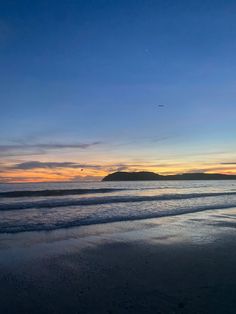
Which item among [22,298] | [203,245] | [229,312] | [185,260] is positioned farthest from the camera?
[203,245]

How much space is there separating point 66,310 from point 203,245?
628 centimetres

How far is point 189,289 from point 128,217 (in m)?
11.7

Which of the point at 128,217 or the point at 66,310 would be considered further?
the point at 128,217

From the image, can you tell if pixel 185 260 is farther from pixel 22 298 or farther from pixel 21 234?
→ pixel 21 234

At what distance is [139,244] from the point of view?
10.5m

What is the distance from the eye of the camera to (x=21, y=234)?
12.4 meters

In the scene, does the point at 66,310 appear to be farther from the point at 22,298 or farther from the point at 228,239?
the point at 228,239

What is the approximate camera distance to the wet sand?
5.43m

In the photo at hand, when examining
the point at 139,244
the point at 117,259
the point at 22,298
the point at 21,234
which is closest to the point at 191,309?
the point at 22,298

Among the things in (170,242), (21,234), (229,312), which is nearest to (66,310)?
(229,312)

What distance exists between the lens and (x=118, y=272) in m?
7.34

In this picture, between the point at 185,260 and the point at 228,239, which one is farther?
the point at 228,239

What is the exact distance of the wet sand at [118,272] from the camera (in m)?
5.43

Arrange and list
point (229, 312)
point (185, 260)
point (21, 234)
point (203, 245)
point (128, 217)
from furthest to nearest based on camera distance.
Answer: point (128, 217)
point (21, 234)
point (203, 245)
point (185, 260)
point (229, 312)
